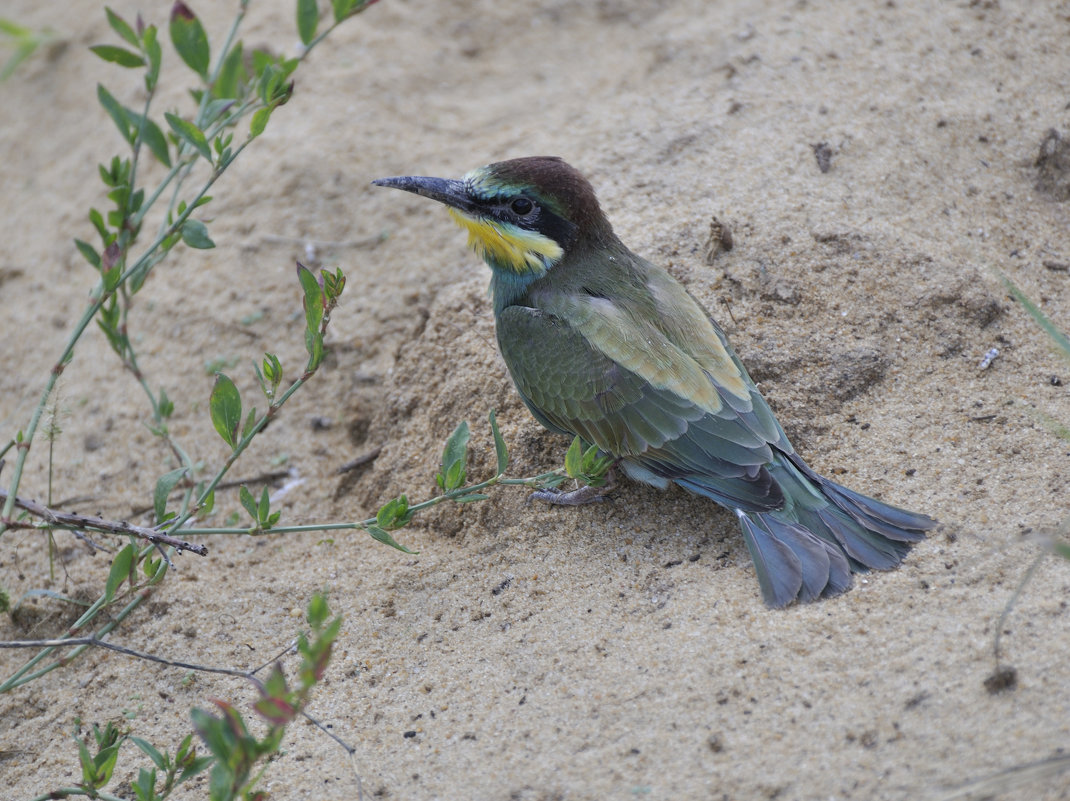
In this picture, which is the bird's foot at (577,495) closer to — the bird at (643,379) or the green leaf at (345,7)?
the bird at (643,379)

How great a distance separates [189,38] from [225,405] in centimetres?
101

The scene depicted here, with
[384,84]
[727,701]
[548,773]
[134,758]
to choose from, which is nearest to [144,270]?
[134,758]

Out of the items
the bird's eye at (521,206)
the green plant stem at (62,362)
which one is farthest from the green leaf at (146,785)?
the bird's eye at (521,206)

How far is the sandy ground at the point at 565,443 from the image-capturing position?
2.16 meters

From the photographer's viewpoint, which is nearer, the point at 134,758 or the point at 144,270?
the point at 134,758

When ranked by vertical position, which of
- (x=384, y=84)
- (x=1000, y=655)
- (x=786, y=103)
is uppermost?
(x=384, y=84)

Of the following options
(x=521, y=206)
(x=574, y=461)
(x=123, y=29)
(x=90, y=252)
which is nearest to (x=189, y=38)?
(x=123, y=29)

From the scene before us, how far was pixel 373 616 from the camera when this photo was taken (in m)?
2.80

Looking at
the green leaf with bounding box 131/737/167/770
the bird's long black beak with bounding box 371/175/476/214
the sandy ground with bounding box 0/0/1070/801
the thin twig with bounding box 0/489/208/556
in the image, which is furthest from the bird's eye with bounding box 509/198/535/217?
the green leaf with bounding box 131/737/167/770

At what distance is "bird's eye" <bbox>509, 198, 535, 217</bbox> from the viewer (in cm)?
322

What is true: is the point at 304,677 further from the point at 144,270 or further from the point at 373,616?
the point at 144,270

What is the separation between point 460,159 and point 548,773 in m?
2.93

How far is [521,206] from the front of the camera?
10.6 feet

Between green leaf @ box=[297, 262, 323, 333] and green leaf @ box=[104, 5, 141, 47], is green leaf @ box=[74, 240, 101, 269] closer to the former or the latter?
green leaf @ box=[104, 5, 141, 47]
